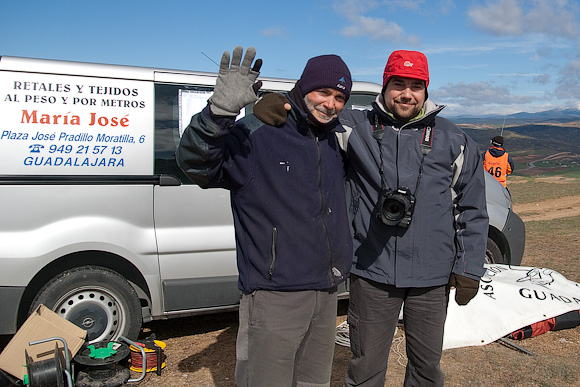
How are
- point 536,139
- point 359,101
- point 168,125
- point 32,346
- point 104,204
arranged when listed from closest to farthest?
point 32,346, point 104,204, point 168,125, point 359,101, point 536,139

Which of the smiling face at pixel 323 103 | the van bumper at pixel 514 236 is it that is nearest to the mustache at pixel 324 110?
the smiling face at pixel 323 103

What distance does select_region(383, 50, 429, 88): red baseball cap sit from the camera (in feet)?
8.49

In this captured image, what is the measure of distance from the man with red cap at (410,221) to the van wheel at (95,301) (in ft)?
6.16

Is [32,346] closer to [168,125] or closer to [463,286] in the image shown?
[168,125]

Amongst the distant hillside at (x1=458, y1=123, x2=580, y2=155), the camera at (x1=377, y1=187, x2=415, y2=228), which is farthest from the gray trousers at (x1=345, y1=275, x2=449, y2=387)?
the distant hillside at (x1=458, y1=123, x2=580, y2=155)

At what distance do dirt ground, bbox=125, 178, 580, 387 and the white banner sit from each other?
11 cm

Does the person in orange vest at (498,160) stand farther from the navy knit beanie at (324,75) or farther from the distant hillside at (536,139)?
the distant hillside at (536,139)

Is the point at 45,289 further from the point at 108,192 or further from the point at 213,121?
the point at 213,121

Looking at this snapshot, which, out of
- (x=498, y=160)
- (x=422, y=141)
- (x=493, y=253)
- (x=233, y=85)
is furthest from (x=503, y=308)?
(x=498, y=160)

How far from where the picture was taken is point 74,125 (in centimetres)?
362

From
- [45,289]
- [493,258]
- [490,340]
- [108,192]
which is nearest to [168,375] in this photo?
[45,289]

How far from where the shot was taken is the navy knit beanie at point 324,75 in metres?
2.27

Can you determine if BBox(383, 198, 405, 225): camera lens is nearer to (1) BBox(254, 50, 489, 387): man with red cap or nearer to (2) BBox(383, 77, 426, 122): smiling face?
(1) BBox(254, 50, 489, 387): man with red cap

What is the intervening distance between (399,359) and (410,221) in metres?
1.90
